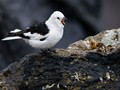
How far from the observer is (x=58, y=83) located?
345 inches

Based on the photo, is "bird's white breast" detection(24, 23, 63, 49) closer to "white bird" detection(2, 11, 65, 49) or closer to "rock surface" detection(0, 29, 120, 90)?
"white bird" detection(2, 11, 65, 49)

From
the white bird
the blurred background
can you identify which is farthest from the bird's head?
the blurred background

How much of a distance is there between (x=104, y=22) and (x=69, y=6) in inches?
59.3

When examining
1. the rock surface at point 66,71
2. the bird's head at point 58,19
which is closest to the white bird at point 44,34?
the bird's head at point 58,19

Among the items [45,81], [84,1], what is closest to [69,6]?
[84,1]

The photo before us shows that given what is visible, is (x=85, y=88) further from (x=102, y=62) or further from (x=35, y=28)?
(x=35, y=28)

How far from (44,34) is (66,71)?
1063mm

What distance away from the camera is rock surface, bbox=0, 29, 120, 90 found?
877 cm

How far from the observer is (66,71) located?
8.97m

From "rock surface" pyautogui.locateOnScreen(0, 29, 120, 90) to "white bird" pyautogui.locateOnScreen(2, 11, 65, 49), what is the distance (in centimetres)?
19

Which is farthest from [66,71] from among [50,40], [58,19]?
[58,19]

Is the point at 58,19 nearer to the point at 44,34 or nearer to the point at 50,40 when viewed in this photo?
the point at 44,34

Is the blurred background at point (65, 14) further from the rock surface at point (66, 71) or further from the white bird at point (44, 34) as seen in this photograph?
the rock surface at point (66, 71)

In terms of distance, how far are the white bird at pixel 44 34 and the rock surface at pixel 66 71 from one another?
0.19m
